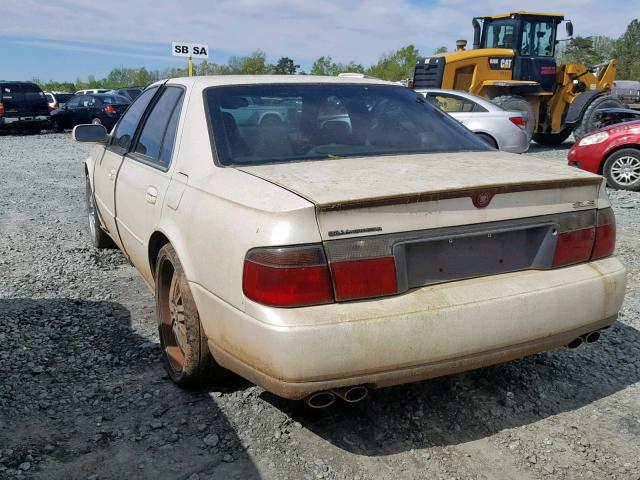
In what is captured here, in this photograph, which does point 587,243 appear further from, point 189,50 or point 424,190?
point 189,50

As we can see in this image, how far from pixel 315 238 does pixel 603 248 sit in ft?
4.88

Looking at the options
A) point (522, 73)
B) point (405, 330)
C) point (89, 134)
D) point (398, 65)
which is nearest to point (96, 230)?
point (89, 134)

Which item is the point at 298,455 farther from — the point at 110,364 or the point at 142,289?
the point at 142,289

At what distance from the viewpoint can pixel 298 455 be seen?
269 centimetres

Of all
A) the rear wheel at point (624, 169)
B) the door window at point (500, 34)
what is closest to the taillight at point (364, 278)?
the rear wheel at point (624, 169)

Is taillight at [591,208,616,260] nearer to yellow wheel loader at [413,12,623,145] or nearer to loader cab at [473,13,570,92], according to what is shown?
yellow wheel loader at [413,12,623,145]

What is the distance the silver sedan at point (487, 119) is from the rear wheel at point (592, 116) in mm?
3995

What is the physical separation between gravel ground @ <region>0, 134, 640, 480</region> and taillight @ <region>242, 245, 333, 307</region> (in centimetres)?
77

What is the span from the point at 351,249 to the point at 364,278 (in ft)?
0.40

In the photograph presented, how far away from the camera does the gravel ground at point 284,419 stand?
2.62 m

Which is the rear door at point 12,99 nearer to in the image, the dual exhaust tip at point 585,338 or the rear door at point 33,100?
the rear door at point 33,100

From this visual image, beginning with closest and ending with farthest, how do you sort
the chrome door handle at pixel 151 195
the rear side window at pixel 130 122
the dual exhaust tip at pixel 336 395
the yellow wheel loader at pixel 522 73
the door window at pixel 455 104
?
the dual exhaust tip at pixel 336 395
the chrome door handle at pixel 151 195
the rear side window at pixel 130 122
the door window at pixel 455 104
the yellow wheel loader at pixel 522 73

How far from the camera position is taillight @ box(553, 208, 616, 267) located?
2775mm

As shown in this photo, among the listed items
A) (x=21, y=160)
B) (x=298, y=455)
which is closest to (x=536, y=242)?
(x=298, y=455)
